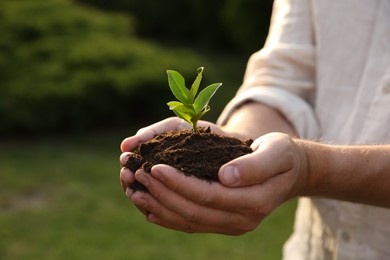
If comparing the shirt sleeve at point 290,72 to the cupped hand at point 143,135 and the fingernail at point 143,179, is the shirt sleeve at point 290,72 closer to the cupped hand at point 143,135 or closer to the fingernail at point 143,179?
the cupped hand at point 143,135

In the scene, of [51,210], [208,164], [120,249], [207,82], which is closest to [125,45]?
[207,82]

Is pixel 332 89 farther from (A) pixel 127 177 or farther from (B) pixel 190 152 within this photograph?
(A) pixel 127 177

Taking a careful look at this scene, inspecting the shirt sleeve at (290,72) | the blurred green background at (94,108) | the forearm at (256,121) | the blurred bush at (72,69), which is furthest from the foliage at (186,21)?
the forearm at (256,121)

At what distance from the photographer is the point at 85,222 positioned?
6.22m

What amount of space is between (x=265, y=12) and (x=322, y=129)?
8514 mm

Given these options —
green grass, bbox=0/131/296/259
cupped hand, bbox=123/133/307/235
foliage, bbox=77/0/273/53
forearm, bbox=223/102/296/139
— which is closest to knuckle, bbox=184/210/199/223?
cupped hand, bbox=123/133/307/235

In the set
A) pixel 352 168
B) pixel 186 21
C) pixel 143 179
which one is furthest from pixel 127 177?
pixel 186 21

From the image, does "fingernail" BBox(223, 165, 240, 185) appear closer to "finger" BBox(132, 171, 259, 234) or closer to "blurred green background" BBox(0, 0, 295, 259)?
"finger" BBox(132, 171, 259, 234)

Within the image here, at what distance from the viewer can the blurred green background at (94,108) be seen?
589 cm

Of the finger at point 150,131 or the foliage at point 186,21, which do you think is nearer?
the finger at point 150,131

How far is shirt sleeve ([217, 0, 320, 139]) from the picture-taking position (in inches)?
102

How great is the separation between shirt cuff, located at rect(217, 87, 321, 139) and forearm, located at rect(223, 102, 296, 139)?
24mm

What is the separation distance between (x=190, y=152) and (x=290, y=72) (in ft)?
2.72

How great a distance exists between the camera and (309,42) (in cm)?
265
